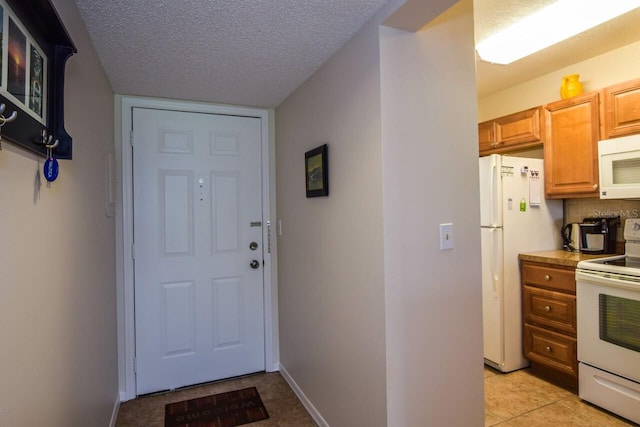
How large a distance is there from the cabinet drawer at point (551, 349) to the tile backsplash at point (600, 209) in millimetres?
906

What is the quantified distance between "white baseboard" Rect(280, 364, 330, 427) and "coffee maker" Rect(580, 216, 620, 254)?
7.79 ft

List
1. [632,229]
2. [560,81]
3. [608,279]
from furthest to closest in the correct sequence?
[560,81]
[632,229]
[608,279]

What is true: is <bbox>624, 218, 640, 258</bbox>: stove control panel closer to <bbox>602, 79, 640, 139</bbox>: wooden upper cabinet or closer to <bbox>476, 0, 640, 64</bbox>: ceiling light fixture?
<bbox>602, 79, 640, 139</bbox>: wooden upper cabinet

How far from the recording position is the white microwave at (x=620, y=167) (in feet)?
7.54

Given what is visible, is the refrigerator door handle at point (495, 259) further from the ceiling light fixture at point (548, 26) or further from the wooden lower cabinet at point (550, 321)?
the ceiling light fixture at point (548, 26)

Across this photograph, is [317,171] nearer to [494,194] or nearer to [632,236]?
[494,194]

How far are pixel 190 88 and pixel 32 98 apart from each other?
1.56 metres

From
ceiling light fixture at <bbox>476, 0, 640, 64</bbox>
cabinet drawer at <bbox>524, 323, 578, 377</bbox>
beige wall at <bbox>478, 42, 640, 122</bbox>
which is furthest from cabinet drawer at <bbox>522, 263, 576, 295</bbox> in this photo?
ceiling light fixture at <bbox>476, 0, 640, 64</bbox>

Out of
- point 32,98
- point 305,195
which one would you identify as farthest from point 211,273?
point 32,98

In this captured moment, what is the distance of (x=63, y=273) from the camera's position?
1232 mm

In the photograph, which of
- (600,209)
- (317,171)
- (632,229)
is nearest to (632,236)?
(632,229)

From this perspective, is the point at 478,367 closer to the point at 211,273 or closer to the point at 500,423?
the point at 500,423

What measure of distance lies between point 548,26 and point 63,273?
266cm

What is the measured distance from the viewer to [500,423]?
217 cm
